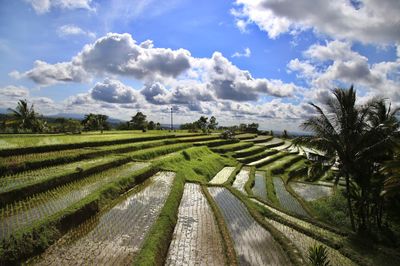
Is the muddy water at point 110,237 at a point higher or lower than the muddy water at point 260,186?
higher

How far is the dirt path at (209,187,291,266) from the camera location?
777 centimetres

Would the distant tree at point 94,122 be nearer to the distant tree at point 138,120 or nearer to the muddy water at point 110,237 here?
the distant tree at point 138,120

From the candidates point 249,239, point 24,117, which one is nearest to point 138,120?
point 24,117

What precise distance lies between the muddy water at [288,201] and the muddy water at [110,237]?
802 centimetres

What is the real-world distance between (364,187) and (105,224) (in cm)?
1024

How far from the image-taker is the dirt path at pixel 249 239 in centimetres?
777

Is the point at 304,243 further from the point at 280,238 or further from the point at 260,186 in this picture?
the point at 260,186

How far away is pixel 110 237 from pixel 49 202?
314 cm

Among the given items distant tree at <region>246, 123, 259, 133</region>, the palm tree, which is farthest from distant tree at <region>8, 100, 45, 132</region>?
distant tree at <region>246, 123, 259, 133</region>

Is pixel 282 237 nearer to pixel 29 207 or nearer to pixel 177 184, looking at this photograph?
pixel 177 184

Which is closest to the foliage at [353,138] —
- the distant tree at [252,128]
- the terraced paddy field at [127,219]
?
the terraced paddy field at [127,219]

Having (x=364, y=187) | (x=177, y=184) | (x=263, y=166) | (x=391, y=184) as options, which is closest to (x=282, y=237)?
(x=391, y=184)

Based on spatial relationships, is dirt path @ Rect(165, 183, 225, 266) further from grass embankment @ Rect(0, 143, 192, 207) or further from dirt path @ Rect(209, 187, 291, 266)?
grass embankment @ Rect(0, 143, 192, 207)

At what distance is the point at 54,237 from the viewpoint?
7.57m
